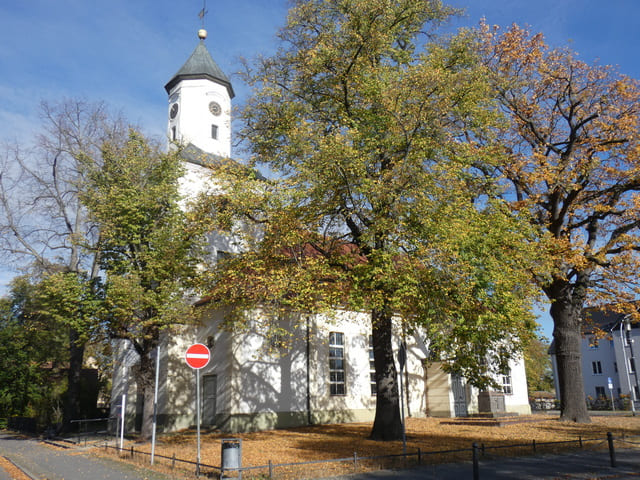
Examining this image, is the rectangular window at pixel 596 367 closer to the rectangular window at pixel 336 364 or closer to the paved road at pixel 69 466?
the rectangular window at pixel 336 364

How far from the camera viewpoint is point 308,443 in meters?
16.1

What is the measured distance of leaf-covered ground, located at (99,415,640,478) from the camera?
1213 cm

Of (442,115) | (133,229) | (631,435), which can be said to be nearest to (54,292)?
(133,229)

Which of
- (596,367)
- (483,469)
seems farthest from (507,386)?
(596,367)

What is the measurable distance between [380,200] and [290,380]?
1153cm

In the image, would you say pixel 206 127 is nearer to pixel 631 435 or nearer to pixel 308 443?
pixel 308 443

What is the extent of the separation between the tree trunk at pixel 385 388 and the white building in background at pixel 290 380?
1.80 metres

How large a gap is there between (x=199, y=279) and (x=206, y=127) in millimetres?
16851

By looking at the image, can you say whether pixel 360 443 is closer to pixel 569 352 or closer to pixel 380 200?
pixel 380 200

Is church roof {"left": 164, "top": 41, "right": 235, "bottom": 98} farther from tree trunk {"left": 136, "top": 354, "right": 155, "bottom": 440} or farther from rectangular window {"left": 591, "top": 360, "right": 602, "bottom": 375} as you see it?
rectangular window {"left": 591, "top": 360, "right": 602, "bottom": 375}

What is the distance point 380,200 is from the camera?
14.7m

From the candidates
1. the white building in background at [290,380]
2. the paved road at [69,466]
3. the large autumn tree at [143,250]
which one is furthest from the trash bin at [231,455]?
the large autumn tree at [143,250]

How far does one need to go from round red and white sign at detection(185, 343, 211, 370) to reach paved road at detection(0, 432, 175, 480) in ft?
8.47

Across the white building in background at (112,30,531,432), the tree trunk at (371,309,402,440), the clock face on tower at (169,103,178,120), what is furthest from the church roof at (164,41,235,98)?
the tree trunk at (371,309,402,440)
